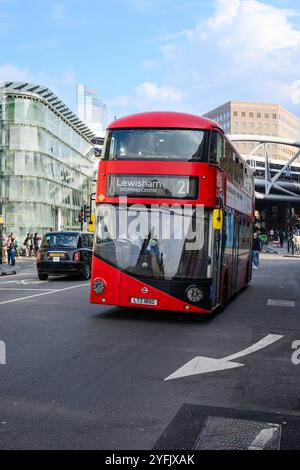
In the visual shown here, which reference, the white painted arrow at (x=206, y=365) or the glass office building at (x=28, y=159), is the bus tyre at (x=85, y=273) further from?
the glass office building at (x=28, y=159)

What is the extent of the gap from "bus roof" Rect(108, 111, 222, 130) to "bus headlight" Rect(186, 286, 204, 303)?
303 cm

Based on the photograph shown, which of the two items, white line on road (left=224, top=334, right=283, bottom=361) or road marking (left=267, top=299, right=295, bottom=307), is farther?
road marking (left=267, top=299, right=295, bottom=307)

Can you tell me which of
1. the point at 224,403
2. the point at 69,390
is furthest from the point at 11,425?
the point at 224,403

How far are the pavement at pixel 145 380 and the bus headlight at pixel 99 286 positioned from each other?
55 cm

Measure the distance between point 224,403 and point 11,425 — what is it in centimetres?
207

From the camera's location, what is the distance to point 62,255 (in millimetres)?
20875

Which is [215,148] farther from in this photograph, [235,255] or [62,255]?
[62,255]

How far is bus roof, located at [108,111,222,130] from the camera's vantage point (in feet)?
36.4

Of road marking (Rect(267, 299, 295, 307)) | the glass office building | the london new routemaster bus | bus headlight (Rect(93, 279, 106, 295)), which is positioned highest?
the glass office building

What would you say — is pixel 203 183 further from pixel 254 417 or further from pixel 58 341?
pixel 254 417

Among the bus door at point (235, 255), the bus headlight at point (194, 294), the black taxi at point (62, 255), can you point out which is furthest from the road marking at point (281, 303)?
the black taxi at point (62, 255)

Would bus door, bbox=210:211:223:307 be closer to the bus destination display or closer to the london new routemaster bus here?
the london new routemaster bus

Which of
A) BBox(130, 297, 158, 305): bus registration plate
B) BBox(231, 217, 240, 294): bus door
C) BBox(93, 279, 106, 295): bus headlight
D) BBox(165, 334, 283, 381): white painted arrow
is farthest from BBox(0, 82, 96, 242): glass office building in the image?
BBox(165, 334, 283, 381): white painted arrow

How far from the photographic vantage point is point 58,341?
28.5ft
